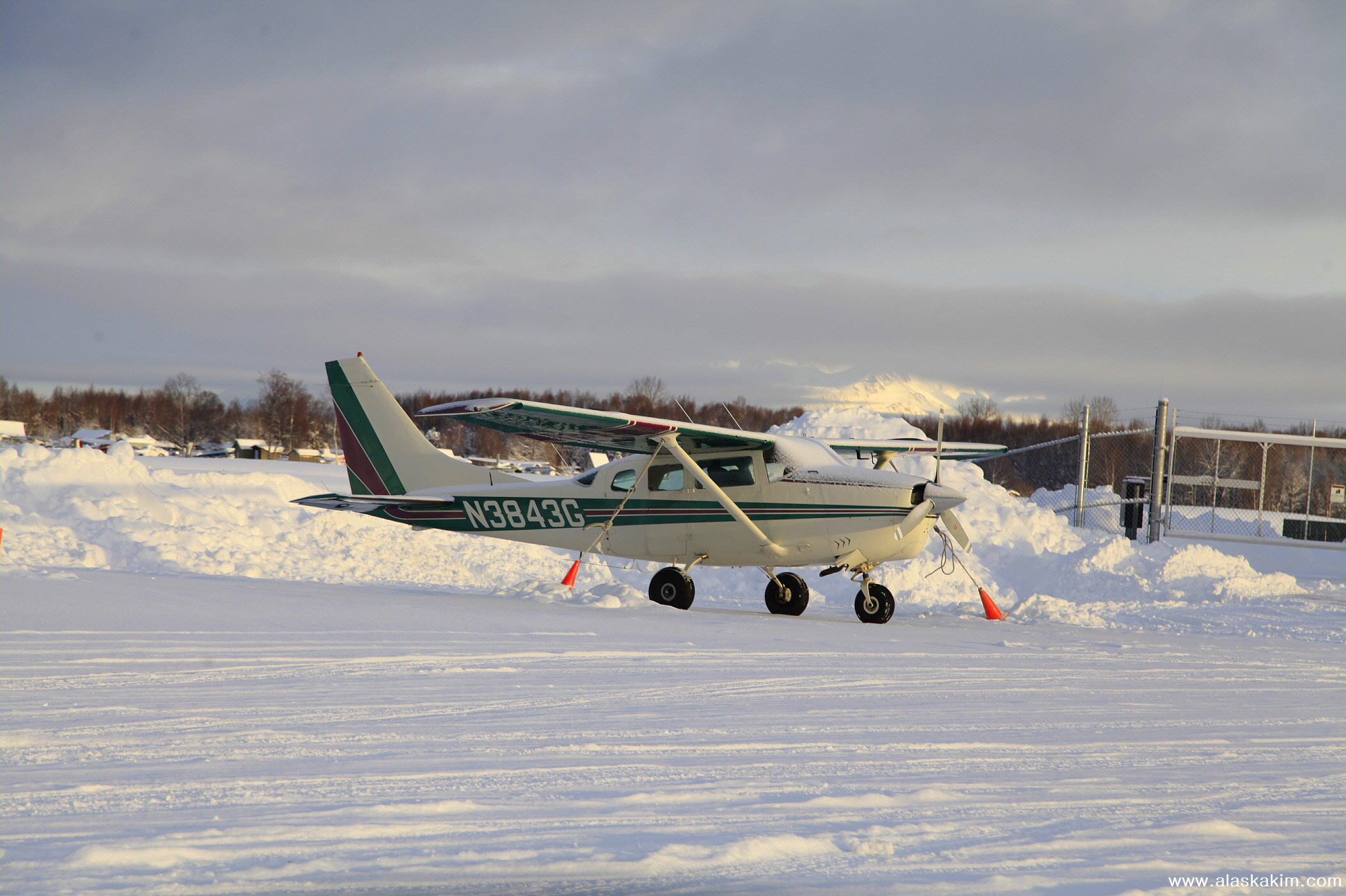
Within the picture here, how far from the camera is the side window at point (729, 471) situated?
1094 cm

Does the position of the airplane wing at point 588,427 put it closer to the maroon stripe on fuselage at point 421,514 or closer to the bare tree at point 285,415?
the maroon stripe on fuselage at point 421,514

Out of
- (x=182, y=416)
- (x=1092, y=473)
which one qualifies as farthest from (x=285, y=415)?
(x=1092, y=473)

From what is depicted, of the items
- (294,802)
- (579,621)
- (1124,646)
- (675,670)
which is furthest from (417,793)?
(1124,646)

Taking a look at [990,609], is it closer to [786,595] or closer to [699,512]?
[786,595]

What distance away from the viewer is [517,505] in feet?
40.0

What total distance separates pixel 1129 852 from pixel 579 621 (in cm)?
589

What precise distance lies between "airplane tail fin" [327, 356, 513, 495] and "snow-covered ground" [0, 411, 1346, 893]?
10.3 ft

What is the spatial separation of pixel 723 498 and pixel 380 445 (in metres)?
5.32

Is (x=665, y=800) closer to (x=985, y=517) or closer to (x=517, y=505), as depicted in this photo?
(x=517, y=505)

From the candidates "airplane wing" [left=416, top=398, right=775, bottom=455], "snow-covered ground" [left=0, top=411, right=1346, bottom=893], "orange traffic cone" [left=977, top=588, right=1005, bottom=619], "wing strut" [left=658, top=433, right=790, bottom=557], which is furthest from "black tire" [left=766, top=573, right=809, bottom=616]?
"orange traffic cone" [left=977, top=588, right=1005, bottom=619]

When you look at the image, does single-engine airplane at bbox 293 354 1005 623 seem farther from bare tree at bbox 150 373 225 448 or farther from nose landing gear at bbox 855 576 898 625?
bare tree at bbox 150 373 225 448

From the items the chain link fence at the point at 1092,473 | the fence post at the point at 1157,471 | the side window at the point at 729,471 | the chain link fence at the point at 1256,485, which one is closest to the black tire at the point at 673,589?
the side window at the point at 729,471

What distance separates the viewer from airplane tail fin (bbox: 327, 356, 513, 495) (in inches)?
505

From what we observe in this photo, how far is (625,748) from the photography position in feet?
12.8
